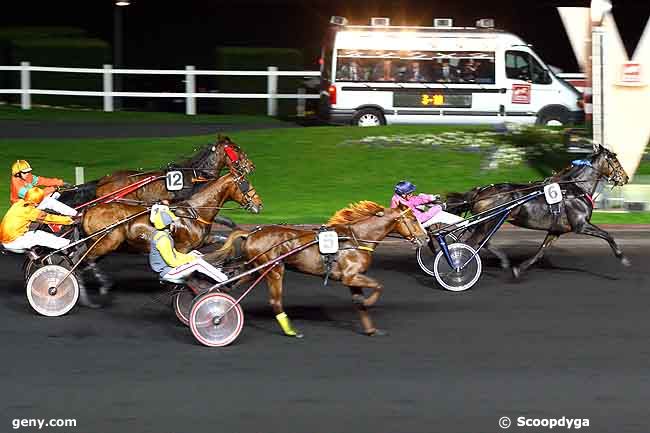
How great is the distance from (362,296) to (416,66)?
14.1 metres

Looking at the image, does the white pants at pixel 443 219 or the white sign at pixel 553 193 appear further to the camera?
the white sign at pixel 553 193

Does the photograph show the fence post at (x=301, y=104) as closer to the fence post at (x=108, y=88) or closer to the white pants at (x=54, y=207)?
the fence post at (x=108, y=88)

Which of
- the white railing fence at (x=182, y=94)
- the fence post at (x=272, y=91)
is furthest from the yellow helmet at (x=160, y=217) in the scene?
the fence post at (x=272, y=91)

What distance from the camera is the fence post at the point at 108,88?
2517 cm

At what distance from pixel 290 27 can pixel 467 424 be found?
28.0m

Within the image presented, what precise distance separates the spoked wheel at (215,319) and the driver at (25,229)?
1987mm

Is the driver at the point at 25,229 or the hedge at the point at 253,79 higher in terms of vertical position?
the hedge at the point at 253,79

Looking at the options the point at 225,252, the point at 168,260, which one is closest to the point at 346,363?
the point at 225,252

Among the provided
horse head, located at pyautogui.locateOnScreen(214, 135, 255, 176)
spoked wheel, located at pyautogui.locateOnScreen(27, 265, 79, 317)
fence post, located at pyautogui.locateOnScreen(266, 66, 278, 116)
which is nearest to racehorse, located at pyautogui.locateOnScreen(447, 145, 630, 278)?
horse head, located at pyautogui.locateOnScreen(214, 135, 255, 176)

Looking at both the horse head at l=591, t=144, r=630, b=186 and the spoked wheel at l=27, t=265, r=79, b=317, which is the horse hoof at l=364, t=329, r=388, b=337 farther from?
the horse head at l=591, t=144, r=630, b=186

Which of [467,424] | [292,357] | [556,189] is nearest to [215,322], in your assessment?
[292,357]

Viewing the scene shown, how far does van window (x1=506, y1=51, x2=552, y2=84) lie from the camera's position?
2381cm

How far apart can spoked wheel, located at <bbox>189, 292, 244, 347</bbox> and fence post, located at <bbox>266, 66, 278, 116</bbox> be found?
16.6 meters

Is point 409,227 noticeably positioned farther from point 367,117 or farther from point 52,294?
point 367,117
